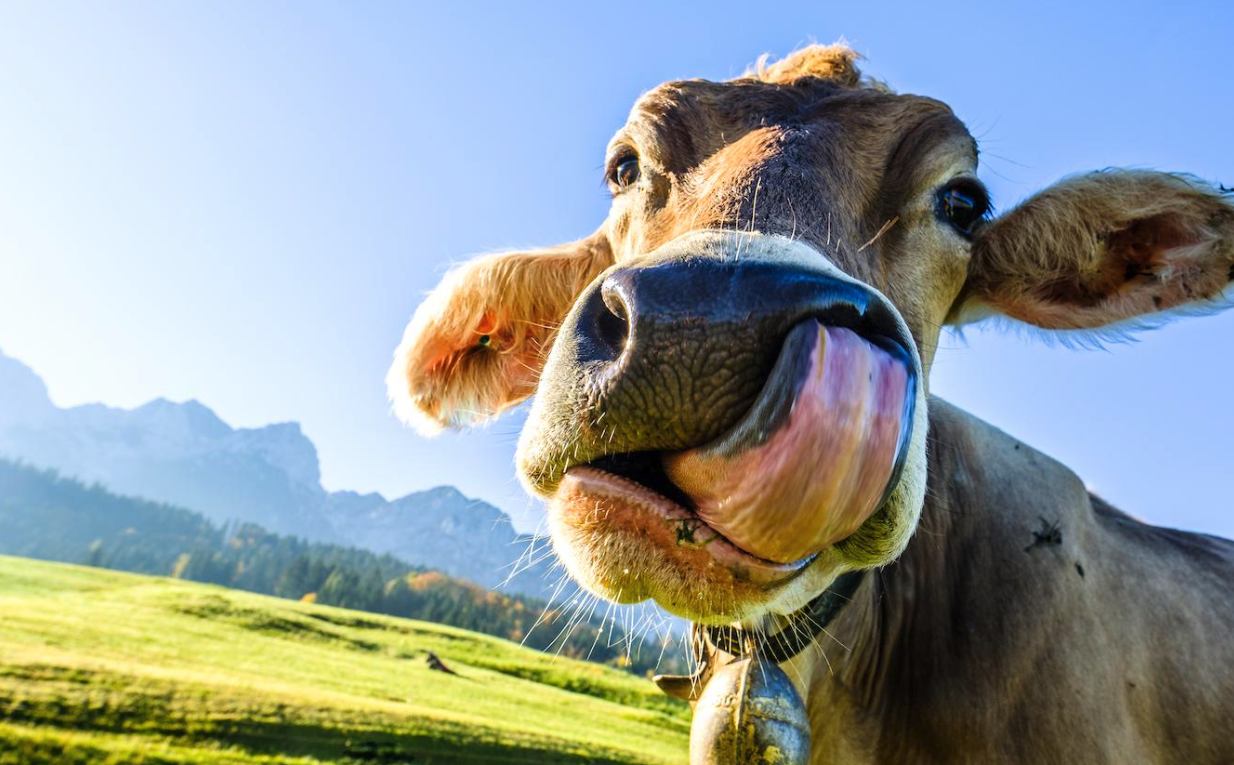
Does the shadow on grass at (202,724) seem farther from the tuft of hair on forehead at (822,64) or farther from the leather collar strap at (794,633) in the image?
the tuft of hair on forehead at (822,64)

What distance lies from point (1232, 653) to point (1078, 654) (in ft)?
3.35

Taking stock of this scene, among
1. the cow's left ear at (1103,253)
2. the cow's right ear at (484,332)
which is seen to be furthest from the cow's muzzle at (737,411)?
the cow's right ear at (484,332)

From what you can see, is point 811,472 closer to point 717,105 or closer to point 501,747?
point 717,105

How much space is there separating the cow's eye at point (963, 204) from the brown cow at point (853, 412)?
0.5 inches

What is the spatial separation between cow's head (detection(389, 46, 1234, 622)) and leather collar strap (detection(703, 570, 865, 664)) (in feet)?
2.93

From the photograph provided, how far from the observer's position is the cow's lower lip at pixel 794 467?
1505 millimetres

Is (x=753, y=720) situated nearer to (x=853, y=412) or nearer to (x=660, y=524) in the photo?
(x=660, y=524)

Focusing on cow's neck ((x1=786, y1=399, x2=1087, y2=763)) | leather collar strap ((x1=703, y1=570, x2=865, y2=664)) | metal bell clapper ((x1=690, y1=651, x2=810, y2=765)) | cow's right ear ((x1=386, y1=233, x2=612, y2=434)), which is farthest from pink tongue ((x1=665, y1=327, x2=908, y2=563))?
cow's right ear ((x1=386, y1=233, x2=612, y2=434))

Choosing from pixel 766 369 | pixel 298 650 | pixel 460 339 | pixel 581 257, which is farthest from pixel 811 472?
pixel 298 650

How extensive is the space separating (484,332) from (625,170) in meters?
1.46

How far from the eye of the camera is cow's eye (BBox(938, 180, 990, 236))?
335 centimetres

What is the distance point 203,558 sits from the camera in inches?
6880

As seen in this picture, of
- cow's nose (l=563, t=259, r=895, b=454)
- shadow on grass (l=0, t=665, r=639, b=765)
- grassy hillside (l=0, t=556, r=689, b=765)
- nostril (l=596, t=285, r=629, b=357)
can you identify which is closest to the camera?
cow's nose (l=563, t=259, r=895, b=454)

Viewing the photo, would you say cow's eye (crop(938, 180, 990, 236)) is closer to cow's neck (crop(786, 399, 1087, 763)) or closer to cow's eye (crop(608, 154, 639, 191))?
cow's neck (crop(786, 399, 1087, 763))
